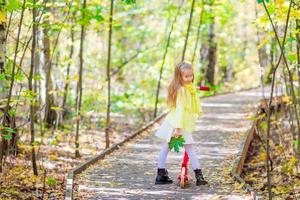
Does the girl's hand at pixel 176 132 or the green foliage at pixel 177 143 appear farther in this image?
the girl's hand at pixel 176 132

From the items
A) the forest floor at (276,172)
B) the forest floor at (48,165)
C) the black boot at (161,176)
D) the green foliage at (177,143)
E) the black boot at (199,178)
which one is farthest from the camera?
the forest floor at (276,172)

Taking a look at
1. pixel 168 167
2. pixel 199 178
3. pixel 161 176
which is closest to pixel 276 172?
pixel 168 167

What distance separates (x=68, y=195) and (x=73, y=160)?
4.76 m

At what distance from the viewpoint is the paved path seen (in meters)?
7.41

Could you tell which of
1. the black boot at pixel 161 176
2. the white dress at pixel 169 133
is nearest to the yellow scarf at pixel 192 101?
the white dress at pixel 169 133

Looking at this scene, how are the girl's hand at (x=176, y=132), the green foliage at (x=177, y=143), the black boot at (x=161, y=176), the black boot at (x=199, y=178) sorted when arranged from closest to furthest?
the green foliage at (x=177, y=143) < the girl's hand at (x=176, y=132) < the black boot at (x=199, y=178) < the black boot at (x=161, y=176)

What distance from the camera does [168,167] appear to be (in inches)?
367

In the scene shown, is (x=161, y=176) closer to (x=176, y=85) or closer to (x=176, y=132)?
(x=176, y=132)

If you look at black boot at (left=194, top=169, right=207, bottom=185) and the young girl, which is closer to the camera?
the young girl

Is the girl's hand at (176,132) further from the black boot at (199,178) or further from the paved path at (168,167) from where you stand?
the paved path at (168,167)

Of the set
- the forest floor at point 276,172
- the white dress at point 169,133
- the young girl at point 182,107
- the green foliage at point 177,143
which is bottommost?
the forest floor at point 276,172

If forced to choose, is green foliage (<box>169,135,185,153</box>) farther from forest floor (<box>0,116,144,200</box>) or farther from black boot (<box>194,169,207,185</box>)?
forest floor (<box>0,116,144,200</box>)

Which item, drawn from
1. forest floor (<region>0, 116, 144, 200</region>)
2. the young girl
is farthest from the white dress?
forest floor (<region>0, 116, 144, 200</region>)

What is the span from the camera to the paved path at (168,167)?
7.41 meters
